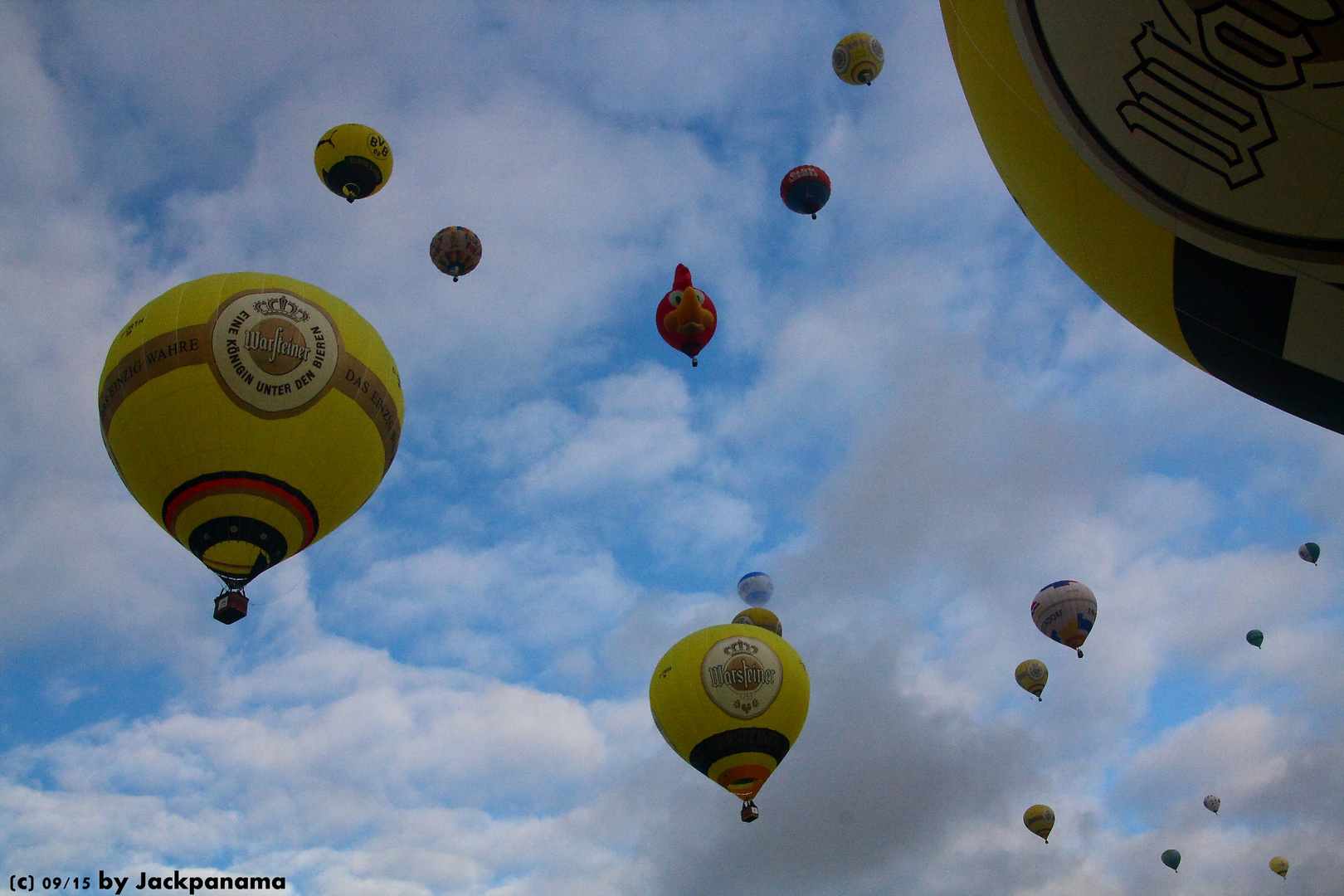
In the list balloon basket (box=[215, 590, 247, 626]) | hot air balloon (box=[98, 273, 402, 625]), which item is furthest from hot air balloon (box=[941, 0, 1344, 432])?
balloon basket (box=[215, 590, 247, 626])

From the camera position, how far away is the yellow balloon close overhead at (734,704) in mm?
18531

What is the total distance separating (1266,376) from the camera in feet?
13.8

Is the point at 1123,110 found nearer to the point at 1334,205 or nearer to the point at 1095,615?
the point at 1334,205

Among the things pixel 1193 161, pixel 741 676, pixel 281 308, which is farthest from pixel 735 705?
pixel 1193 161

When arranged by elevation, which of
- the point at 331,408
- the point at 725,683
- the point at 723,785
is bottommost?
the point at 723,785

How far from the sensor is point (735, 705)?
1855cm

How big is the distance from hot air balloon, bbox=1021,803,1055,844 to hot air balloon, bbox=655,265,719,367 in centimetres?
3095

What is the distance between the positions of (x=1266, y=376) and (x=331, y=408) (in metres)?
11.2

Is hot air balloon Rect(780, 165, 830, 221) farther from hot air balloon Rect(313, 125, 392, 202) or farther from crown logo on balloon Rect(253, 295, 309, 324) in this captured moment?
crown logo on balloon Rect(253, 295, 309, 324)

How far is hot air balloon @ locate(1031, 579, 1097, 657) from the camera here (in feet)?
102

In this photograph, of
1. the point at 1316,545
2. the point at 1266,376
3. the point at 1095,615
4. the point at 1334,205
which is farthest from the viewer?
the point at 1316,545

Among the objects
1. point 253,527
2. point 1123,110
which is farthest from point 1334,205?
point 253,527

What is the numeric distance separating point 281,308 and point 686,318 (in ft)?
41.0

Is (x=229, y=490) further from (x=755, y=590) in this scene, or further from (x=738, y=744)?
(x=755, y=590)
